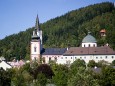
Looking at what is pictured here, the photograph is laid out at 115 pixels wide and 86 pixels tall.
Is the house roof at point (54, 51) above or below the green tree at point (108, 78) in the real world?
above

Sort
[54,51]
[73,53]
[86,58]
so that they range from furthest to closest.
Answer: [54,51] → [73,53] → [86,58]

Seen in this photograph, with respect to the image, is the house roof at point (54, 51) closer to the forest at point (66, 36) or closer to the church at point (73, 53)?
the church at point (73, 53)

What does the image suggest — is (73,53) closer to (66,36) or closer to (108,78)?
(108,78)

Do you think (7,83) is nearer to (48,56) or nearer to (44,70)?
(44,70)

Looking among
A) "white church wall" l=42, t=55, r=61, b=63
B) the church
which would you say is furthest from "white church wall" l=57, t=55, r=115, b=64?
"white church wall" l=42, t=55, r=61, b=63

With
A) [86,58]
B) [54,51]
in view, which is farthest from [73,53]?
[54,51]

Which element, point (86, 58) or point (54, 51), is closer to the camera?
point (86, 58)

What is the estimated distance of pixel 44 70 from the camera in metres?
80.1

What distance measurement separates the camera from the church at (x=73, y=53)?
9844cm

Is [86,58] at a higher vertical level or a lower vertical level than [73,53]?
lower

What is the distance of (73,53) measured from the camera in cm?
10112

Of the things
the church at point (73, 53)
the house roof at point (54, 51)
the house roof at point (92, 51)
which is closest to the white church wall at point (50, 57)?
the church at point (73, 53)

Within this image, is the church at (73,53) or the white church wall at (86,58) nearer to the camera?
the white church wall at (86,58)

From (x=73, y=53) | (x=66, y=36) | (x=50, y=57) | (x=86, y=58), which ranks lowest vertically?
(x=86, y=58)
